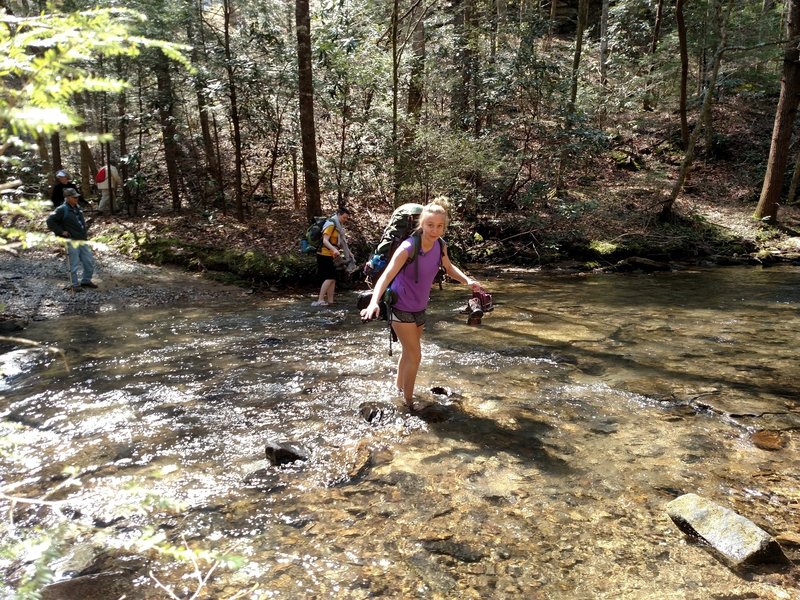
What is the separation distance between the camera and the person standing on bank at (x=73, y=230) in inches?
435

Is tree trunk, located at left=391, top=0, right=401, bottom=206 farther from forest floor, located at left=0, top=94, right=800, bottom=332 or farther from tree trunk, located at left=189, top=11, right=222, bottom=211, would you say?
tree trunk, located at left=189, top=11, right=222, bottom=211

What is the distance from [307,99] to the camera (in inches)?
532

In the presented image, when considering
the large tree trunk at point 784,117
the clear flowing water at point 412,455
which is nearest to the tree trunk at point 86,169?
the clear flowing water at point 412,455

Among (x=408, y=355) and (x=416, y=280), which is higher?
(x=416, y=280)

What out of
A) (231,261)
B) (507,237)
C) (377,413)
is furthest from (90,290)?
(507,237)

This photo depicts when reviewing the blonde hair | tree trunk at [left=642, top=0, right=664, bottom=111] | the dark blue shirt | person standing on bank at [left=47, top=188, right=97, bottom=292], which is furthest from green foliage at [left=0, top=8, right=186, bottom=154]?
tree trunk at [left=642, top=0, right=664, bottom=111]

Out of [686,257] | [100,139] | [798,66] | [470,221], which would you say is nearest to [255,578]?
[100,139]

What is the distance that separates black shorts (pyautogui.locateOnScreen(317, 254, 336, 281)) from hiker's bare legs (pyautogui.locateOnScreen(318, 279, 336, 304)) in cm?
11

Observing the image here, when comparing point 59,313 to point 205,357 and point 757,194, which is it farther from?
point 757,194

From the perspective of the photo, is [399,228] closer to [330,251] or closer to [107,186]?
[330,251]

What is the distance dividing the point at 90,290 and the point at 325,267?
18.0ft

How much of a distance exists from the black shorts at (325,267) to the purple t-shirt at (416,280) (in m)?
5.59

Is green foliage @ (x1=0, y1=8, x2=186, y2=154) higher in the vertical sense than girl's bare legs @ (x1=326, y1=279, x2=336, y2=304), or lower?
higher

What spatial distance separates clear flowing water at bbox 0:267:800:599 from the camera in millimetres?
3463
